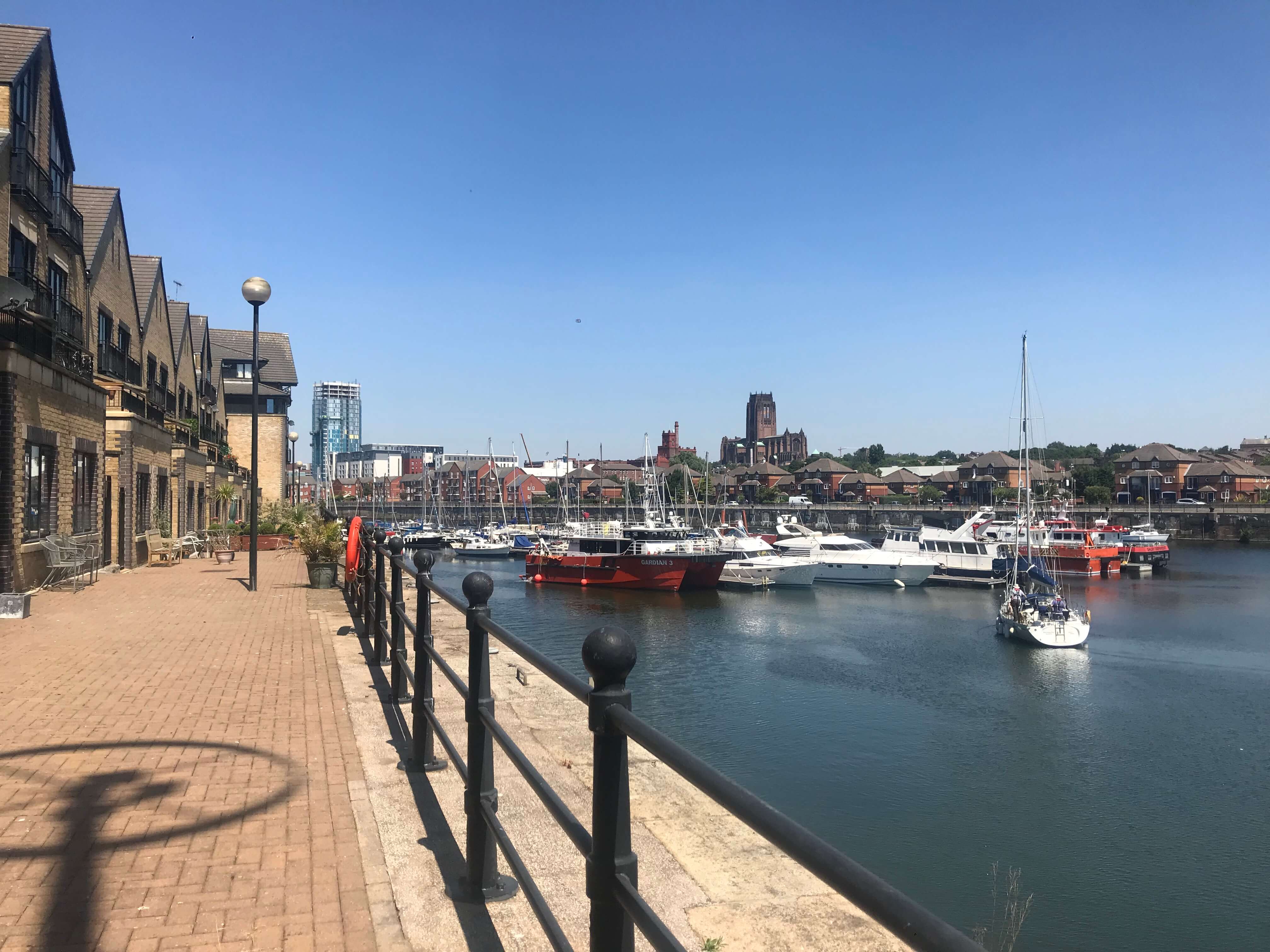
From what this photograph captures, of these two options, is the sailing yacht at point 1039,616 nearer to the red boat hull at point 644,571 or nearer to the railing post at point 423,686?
the red boat hull at point 644,571

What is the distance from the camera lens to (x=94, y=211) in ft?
76.7

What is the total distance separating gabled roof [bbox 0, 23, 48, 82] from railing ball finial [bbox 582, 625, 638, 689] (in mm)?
19805

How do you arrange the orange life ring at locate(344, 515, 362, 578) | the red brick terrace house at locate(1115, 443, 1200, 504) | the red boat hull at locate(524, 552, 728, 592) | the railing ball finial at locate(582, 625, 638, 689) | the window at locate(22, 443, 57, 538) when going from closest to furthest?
1. the railing ball finial at locate(582, 625, 638, 689)
2. the orange life ring at locate(344, 515, 362, 578)
3. the window at locate(22, 443, 57, 538)
4. the red boat hull at locate(524, 552, 728, 592)
5. the red brick terrace house at locate(1115, 443, 1200, 504)

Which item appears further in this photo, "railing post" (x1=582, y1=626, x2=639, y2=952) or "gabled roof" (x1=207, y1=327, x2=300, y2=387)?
"gabled roof" (x1=207, y1=327, x2=300, y2=387)

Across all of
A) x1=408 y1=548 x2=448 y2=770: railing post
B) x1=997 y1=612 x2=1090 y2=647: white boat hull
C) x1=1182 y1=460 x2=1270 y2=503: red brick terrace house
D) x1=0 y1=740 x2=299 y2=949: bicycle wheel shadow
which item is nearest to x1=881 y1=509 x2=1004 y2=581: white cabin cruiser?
x1=997 y1=612 x2=1090 y2=647: white boat hull

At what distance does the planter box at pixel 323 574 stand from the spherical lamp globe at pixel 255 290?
504cm

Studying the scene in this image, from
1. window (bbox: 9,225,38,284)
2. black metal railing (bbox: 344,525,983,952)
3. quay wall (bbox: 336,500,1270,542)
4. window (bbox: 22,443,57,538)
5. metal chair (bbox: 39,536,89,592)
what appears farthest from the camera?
quay wall (bbox: 336,500,1270,542)

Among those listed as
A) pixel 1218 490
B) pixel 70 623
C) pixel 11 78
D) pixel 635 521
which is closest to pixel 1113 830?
pixel 70 623

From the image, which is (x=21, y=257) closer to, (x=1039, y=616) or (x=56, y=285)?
(x=56, y=285)

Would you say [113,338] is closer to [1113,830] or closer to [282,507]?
[282,507]

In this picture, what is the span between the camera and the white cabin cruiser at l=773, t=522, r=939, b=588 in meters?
53.0

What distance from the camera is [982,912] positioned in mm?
11305

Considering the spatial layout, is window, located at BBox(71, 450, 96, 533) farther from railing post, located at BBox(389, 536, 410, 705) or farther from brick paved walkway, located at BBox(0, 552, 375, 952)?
railing post, located at BBox(389, 536, 410, 705)

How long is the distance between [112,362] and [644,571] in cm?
2922
